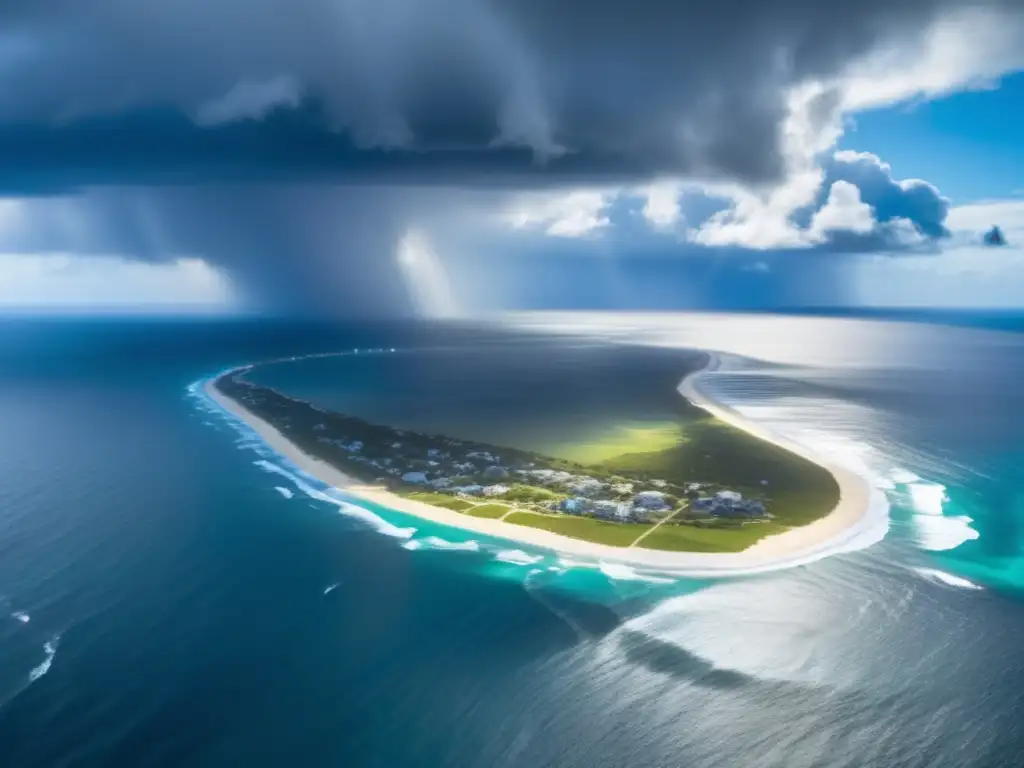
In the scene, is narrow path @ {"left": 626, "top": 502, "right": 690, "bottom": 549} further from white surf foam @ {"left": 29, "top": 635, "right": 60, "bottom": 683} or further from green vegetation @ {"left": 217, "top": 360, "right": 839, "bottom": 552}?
white surf foam @ {"left": 29, "top": 635, "right": 60, "bottom": 683}

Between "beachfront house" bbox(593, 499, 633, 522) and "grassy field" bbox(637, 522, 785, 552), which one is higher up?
"beachfront house" bbox(593, 499, 633, 522)

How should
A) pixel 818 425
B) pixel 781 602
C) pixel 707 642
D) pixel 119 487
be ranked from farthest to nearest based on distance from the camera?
pixel 818 425 → pixel 119 487 → pixel 781 602 → pixel 707 642

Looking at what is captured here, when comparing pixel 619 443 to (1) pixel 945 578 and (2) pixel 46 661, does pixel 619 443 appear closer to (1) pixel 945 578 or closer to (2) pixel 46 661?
(1) pixel 945 578

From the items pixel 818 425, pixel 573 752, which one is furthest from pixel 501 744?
pixel 818 425

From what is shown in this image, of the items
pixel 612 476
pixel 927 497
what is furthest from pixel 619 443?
pixel 927 497

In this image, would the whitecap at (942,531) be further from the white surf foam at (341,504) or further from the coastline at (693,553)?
the white surf foam at (341,504)

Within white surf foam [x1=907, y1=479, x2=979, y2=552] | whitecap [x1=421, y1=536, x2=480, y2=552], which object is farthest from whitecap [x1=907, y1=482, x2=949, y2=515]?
whitecap [x1=421, y1=536, x2=480, y2=552]

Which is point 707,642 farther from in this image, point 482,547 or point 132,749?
point 132,749
